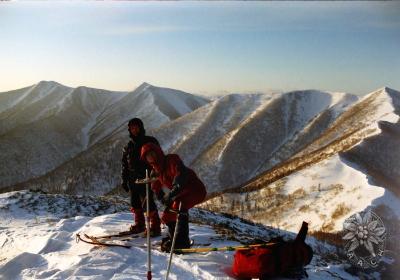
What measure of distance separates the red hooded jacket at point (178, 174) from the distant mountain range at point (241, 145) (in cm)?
2032

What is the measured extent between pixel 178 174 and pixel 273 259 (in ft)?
8.60

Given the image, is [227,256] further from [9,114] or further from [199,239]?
[9,114]

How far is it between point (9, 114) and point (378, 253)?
144193 mm

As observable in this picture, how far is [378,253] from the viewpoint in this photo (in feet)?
55.4

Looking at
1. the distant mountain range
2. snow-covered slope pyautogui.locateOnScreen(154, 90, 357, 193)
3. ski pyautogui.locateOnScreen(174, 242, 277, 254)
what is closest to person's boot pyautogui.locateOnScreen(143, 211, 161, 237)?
ski pyautogui.locateOnScreen(174, 242, 277, 254)

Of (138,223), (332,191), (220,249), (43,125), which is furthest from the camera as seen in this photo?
(43,125)

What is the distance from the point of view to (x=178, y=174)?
27.1 ft

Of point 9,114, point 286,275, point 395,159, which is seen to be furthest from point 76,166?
point 9,114

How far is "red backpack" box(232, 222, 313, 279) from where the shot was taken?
24.2 feet

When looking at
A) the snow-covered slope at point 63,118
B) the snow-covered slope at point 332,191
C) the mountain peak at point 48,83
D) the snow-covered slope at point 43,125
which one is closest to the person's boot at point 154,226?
the snow-covered slope at point 332,191

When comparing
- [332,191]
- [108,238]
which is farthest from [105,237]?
[332,191]

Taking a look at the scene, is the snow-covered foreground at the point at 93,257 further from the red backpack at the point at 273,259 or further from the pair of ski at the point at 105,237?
the red backpack at the point at 273,259

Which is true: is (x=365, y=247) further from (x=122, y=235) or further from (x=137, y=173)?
(x=137, y=173)

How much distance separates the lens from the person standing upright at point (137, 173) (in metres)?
9.71
